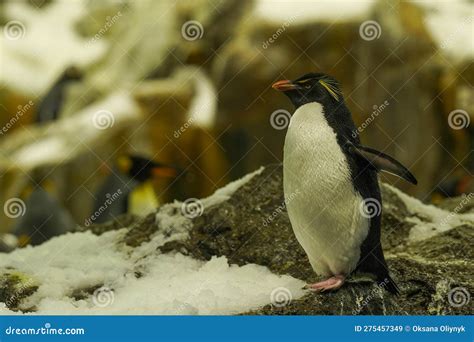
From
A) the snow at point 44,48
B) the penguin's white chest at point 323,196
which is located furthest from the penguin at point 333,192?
the snow at point 44,48

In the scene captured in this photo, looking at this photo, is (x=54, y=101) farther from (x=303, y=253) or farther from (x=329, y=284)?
(x=329, y=284)

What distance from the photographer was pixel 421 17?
425cm

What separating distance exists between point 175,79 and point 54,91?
795 millimetres

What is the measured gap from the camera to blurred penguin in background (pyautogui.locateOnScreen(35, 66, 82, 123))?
4730 millimetres

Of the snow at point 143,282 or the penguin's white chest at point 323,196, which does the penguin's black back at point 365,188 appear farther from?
the snow at point 143,282

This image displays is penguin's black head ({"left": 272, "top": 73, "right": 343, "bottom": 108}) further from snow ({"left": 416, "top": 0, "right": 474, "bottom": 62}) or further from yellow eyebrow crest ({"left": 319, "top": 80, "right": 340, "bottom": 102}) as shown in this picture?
snow ({"left": 416, "top": 0, "right": 474, "bottom": 62})

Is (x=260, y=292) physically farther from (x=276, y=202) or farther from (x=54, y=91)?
(x=54, y=91)

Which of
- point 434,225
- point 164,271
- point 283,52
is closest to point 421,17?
point 283,52

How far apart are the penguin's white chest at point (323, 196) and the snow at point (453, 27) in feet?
8.43

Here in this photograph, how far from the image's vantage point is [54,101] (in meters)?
4.78

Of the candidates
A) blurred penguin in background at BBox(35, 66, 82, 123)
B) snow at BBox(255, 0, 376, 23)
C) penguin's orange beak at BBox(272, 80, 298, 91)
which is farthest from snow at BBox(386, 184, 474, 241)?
blurred penguin in background at BBox(35, 66, 82, 123)

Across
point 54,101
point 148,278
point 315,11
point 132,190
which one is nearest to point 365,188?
point 148,278

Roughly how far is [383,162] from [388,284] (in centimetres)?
30
